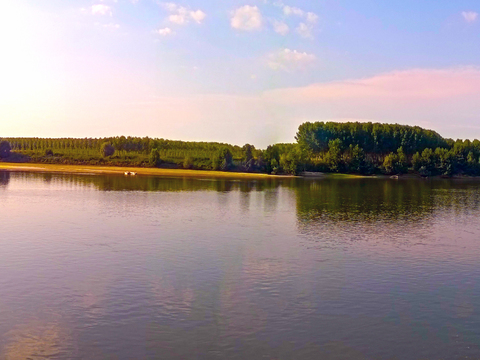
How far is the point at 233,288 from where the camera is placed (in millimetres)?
24781

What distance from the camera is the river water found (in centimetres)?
1811

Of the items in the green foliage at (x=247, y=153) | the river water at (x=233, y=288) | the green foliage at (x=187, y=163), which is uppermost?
the green foliage at (x=247, y=153)

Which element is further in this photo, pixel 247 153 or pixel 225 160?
pixel 247 153

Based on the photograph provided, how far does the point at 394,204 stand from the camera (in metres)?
70.0

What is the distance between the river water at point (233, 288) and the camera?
18.1 meters

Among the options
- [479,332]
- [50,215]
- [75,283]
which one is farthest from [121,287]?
[50,215]

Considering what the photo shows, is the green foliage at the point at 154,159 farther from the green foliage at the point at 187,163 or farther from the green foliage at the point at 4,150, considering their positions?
the green foliage at the point at 4,150

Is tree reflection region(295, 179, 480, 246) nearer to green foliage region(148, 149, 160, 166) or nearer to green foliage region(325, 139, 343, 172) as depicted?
green foliage region(325, 139, 343, 172)

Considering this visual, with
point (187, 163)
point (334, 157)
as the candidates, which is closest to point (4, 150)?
point (187, 163)

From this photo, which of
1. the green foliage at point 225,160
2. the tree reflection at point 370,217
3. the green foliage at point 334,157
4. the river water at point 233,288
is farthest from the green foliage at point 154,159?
the river water at point 233,288

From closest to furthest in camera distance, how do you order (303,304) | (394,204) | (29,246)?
1. (303,304)
2. (29,246)
3. (394,204)

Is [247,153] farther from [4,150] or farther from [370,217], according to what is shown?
[370,217]

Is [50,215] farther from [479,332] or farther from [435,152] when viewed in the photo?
[435,152]

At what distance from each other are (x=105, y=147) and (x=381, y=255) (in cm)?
→ 17731
